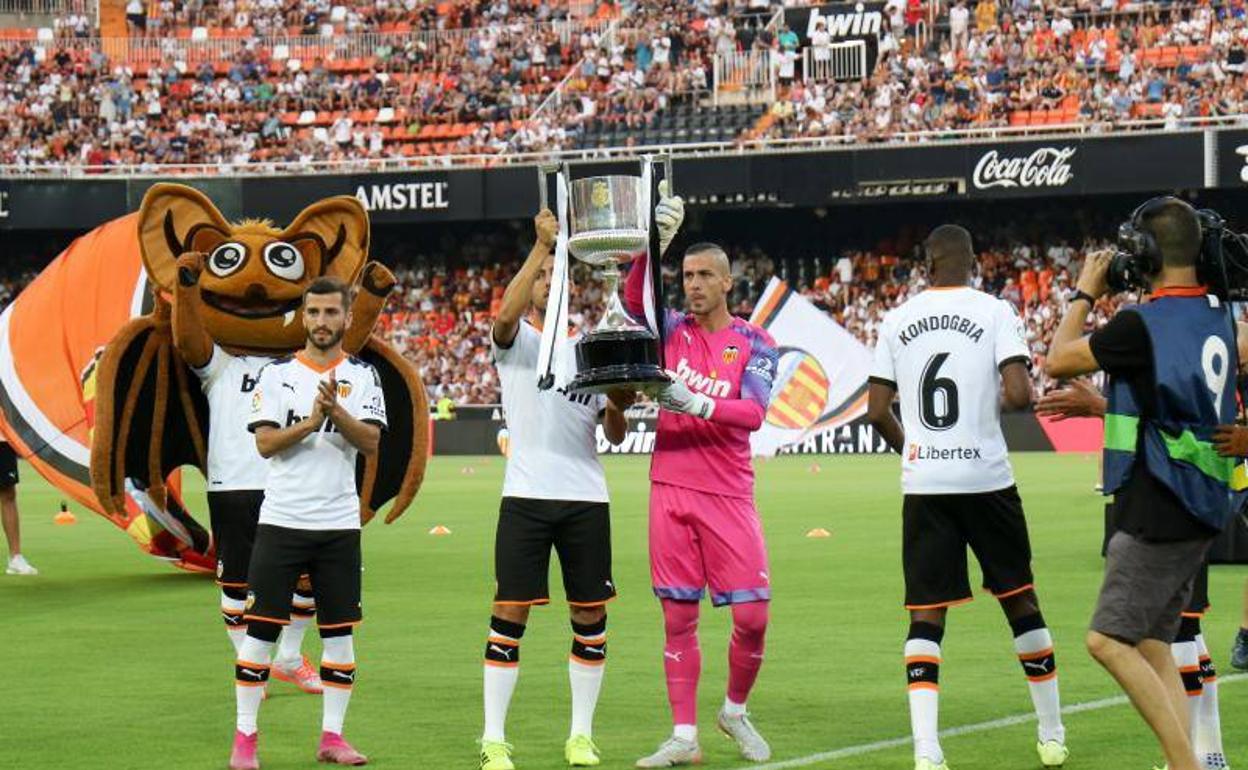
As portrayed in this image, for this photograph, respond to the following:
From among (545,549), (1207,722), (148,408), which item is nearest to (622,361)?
(545,549)

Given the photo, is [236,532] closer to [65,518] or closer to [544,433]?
[544,433]

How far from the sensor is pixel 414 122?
4750cm

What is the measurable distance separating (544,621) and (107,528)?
1070 centimetres

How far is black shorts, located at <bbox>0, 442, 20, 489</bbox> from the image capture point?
16.4 m

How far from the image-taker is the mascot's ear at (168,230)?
11.9 m

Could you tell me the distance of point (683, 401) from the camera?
7793 millimetres

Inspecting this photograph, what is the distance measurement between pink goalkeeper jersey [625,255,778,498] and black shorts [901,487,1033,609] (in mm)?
736

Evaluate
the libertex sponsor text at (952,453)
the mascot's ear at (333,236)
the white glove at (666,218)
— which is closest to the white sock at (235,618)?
the mascot's ear at (333,236)

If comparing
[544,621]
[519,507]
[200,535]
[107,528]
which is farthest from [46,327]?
[519,507]

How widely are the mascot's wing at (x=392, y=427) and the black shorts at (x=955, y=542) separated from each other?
414 centimetres

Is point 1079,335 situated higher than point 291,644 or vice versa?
point 1079,335

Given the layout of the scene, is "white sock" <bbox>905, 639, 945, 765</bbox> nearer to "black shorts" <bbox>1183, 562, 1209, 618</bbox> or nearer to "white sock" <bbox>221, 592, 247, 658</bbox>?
"black shorts" <bbox>1183, 562, 1209, 618</bbox>

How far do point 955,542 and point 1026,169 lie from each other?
33.1 meters

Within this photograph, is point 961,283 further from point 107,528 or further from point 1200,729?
point 107,528
